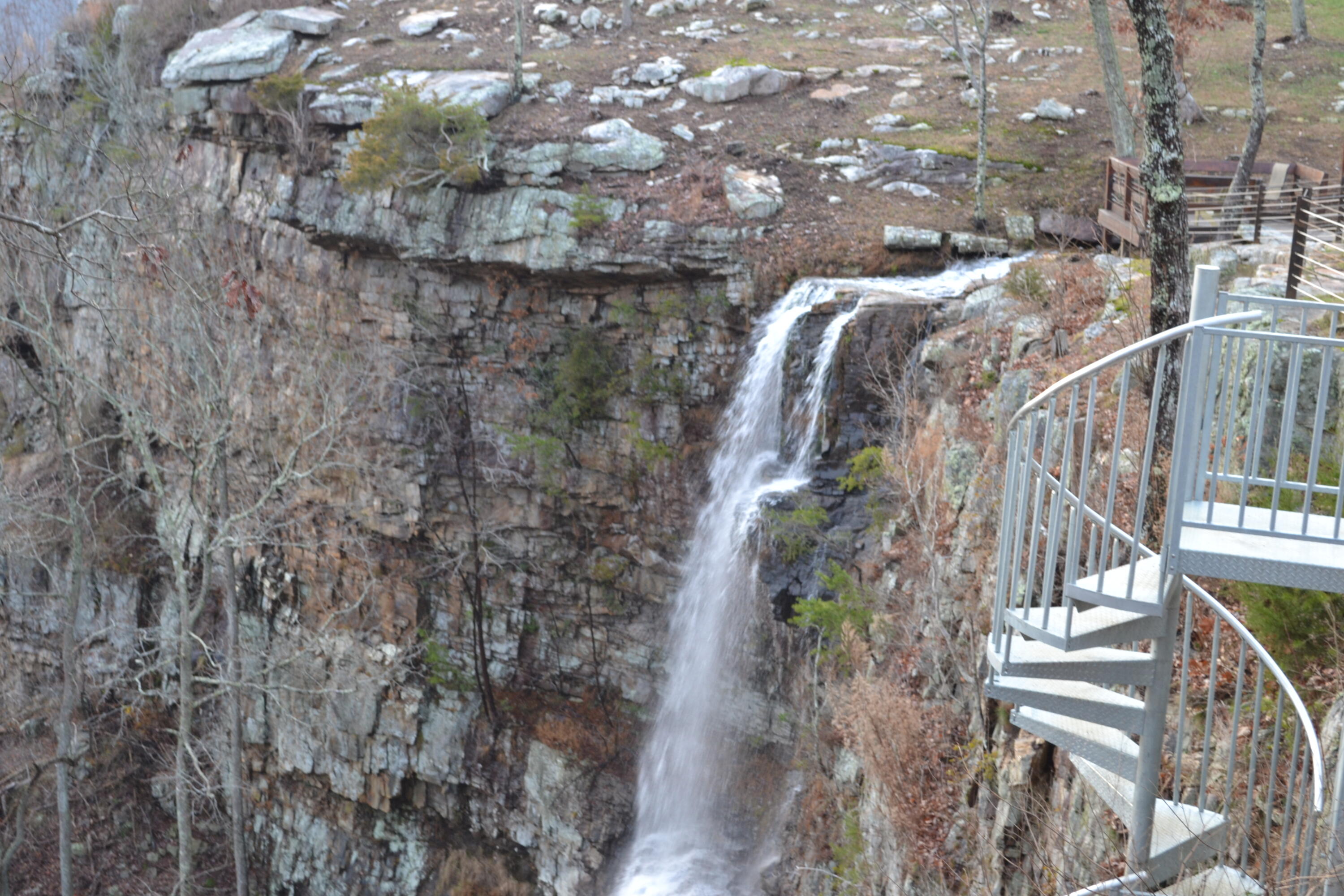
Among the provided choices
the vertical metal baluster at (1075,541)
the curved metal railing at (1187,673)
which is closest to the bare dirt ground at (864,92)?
the curved metal railing at (1187,673)

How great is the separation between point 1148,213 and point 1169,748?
159 inches

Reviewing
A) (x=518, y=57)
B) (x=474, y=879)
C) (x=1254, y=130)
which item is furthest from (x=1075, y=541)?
(x=518, y=57)

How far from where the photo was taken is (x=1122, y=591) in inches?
160

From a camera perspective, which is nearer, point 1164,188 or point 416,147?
point 1164,188

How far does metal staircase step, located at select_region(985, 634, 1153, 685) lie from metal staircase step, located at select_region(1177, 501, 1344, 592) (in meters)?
0.78

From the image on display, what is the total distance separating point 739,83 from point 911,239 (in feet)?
19.6

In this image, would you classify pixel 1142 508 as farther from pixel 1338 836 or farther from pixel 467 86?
pixel 467 86

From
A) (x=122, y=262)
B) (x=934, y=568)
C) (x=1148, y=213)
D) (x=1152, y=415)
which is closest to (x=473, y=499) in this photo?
(x=122, y=262)

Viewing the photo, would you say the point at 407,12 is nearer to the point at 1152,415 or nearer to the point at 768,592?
the point at 768,592

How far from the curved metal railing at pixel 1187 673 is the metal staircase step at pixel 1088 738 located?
16 centimetres

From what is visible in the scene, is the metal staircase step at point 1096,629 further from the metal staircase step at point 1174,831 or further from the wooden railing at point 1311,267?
the wooden railing at point 1311,267

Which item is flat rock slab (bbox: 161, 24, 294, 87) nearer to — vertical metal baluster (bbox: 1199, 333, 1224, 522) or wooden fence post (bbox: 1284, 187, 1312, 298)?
wooden fence post (bbox: 1284, 187, 1312, 298)

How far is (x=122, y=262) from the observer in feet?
59.1

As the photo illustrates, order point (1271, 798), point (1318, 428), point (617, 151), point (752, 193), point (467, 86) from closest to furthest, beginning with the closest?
point (1318, 428) < point (1271, 798) < point (752, 193) < point (617, 151) < point (467, 86)
